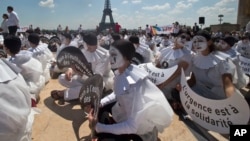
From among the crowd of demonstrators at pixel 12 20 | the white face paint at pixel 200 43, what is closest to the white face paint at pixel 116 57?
the white face paint at pixel 200 43

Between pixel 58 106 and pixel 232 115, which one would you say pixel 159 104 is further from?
pixel 58 106

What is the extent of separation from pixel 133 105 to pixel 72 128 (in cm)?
211

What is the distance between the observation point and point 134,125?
308cm

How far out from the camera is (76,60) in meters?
4.98

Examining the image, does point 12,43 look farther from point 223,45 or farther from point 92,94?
point 223,45

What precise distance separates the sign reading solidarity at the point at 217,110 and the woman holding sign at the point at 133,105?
3.19 ft

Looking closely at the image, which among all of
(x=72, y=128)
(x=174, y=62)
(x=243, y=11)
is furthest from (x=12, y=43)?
(x=243, y=11)

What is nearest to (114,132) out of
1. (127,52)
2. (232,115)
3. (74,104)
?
(127,52)

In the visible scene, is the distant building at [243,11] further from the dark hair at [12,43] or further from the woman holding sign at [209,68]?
the dark hair at [12,43]

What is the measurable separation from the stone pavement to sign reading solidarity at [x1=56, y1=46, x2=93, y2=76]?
91 cm

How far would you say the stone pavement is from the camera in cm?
455

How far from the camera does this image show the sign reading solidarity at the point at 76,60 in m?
4.87

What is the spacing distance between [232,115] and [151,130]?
1246 millimetres

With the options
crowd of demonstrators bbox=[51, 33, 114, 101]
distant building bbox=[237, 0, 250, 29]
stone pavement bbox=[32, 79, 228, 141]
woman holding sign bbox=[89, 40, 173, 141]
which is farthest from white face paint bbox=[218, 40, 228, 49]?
distant building bbox=[237, 0, 250, 29]
